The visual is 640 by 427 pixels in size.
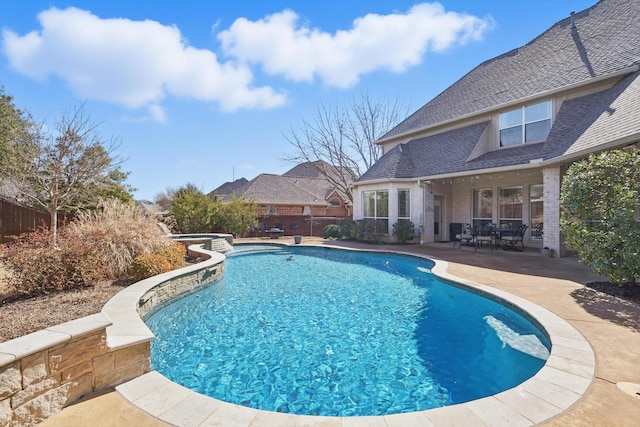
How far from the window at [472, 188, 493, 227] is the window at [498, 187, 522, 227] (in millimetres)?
513

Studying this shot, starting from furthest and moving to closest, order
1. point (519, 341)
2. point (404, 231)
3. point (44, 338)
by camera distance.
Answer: point (404, 231) < point (519, 341) < point (44, 338)

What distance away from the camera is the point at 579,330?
14.6 feet

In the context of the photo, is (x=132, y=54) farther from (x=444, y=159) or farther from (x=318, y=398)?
(x=444, y=159)

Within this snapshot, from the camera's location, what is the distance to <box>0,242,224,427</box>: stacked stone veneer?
2.52 m

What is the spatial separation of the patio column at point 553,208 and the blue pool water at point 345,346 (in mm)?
5578

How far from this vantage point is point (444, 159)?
606 inches

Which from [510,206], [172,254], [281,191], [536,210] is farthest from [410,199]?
[281,191]

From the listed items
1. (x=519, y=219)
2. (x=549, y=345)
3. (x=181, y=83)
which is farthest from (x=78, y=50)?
(x=519, y=219)

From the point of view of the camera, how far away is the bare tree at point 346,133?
25578 mm

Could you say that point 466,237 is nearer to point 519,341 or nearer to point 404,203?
point 404,203

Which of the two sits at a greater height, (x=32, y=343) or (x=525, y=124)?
(x=525, y=124)

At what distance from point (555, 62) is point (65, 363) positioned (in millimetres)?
18046

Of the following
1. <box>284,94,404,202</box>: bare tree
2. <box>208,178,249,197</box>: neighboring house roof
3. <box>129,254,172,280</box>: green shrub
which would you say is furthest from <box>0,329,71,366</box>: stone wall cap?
<box>208,178,249,197</box>: neighboring house roof

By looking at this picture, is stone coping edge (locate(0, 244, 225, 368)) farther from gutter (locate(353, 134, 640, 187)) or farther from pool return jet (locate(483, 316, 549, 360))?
gutter (locate(353, 134, 640, 187))
